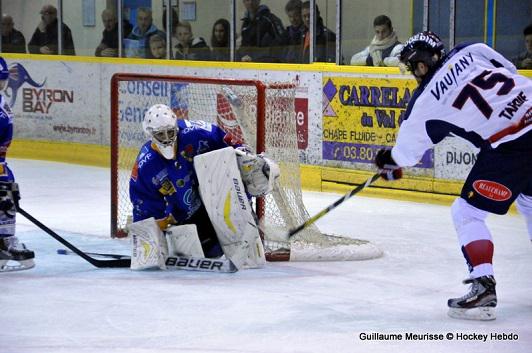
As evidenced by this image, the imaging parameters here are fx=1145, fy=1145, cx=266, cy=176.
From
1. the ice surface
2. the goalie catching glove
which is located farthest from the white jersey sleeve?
the goalie catching glove

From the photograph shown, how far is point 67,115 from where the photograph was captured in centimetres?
1023

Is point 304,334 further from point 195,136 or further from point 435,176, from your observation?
point 435,176

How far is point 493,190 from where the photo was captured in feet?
14.0

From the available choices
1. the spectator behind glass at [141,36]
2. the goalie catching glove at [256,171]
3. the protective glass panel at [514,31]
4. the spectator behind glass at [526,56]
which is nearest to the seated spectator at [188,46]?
the spectator behind glass at [141,36]

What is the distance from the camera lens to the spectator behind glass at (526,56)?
719 cm

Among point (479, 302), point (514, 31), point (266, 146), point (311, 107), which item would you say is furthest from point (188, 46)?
point (479, 302)

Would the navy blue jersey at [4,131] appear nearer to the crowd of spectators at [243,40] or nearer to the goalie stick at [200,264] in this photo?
the goalie stick at [200,264]

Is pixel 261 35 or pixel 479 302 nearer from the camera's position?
pixel 479 302

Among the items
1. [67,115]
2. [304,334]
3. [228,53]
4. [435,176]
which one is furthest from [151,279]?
[67,115]

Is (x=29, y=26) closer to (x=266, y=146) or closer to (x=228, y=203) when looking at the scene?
(x=266, y=146)

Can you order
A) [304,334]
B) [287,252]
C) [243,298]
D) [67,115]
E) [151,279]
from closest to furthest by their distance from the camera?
[304,334] → [243,298] → [151,279] → [287,252] → [67,115]

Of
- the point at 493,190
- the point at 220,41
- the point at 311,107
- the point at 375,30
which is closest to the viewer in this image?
the point at 493,190

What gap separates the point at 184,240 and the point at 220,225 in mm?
183

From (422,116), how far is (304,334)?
935 mm
